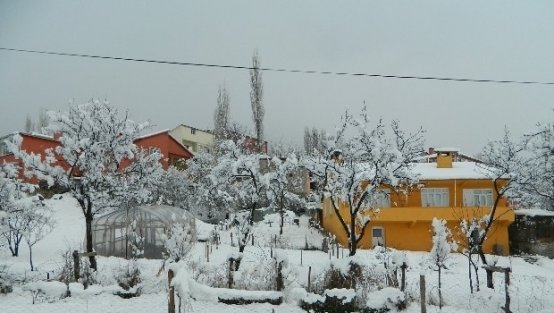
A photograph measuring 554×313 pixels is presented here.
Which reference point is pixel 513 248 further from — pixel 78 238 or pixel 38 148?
pixel 38 148

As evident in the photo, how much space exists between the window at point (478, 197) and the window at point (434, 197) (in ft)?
4.84

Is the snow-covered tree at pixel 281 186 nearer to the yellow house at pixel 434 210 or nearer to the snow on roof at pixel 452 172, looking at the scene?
the yellow house at pixel 434 210

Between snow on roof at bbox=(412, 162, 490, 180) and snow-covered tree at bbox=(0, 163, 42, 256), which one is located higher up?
snow on roof at bbox=(412, 162, 490, 180)

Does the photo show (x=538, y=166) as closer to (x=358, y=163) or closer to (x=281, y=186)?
(x=358, y=163)

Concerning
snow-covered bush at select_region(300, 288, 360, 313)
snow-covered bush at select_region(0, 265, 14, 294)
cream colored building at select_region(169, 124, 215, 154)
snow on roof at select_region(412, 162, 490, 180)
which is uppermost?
cream colored building at select_region(169, 124, 215, 154)

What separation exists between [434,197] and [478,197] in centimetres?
316

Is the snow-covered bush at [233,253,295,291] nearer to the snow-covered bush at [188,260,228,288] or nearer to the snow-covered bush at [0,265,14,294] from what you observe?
A: the snow-covered bush at [188,260,228,288]

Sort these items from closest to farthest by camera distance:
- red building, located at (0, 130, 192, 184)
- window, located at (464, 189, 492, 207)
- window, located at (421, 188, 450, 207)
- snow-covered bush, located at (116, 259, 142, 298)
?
snow-covered bush, located at (116, 259, 142, 298)
window, located at (464, 189, 492, 207)
window, located at (421, 188, 450, 207)
red building, located at (0, 130, 192, 184)

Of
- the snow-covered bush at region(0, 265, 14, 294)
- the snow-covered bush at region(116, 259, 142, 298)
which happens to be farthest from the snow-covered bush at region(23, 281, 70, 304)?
the snow-covered bush at region(116, 259, 142, 298)

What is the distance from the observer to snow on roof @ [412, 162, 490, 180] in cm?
3040

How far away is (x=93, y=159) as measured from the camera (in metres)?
18.2

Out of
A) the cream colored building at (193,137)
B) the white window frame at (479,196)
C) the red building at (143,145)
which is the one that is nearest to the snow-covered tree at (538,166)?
the white window frame at (479,196)

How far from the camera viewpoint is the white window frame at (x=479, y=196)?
30797 mm

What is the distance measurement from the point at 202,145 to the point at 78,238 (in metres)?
33.2
